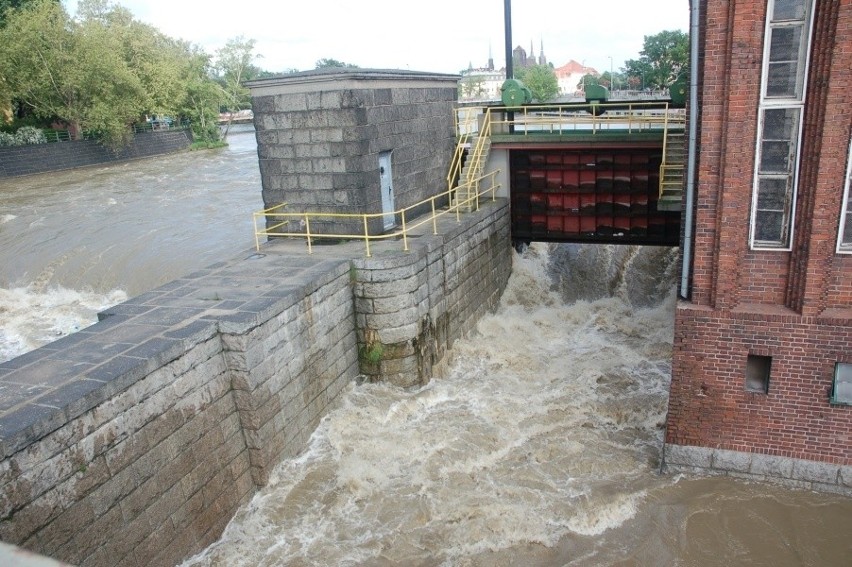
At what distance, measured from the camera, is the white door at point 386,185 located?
12.4 meters

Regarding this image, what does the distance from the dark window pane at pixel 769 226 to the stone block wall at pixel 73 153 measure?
35.6 metres

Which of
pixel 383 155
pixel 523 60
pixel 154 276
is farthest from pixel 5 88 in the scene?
pixel 523 60

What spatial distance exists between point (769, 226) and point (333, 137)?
7.25 m

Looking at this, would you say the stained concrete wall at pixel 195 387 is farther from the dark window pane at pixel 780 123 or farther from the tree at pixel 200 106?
the tree at pixel 200 106

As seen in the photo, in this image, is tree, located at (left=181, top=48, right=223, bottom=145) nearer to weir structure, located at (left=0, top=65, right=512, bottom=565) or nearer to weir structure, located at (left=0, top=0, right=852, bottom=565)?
weir structure, located at (left=0, top=65, right=512, bottom=565)

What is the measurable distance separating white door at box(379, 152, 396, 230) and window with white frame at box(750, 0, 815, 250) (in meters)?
6.80

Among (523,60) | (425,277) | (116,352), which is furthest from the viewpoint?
(523,60)

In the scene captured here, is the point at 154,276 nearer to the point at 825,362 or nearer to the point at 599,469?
the point at 599,469

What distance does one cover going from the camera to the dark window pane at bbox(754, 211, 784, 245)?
7.40 m

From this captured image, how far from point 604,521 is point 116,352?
233 inches

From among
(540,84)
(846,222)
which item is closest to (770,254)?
(846,222)

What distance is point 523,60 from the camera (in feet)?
485

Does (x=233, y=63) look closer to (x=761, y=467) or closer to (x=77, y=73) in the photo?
(x=77, y=73)

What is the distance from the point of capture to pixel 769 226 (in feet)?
24.4
